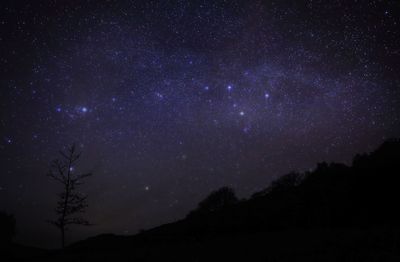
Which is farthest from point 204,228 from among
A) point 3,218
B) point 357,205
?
point 3,218

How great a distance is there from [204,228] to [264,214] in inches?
290

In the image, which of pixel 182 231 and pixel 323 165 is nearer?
pixel 182 231

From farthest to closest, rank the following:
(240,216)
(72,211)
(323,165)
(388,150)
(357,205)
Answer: (323,165), (388,150), (240,216), (357,205), (72,211)

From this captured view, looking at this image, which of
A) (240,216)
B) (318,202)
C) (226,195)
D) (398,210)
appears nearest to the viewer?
(398,210)

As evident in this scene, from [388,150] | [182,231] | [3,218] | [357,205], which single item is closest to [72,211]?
[182,231]

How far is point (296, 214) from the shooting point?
3191 cm

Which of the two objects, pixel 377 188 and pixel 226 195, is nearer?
pixel 377 188

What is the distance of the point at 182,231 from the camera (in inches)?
1395

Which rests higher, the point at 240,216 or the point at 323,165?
the point at 323,165

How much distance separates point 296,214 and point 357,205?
20.4ft

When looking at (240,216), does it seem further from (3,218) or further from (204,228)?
(3,218)

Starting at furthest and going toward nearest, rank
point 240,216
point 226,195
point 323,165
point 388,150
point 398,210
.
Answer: point 226,195 < point 323,165 < point 388,150 < point 240,216 < point 398,210

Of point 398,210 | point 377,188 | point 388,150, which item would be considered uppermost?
point 388,150

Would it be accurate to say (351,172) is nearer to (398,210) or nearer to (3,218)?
(398,210)
